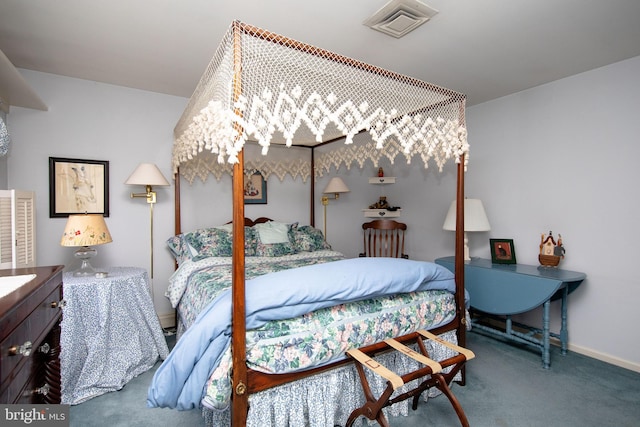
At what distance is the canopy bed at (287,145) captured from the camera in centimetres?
137

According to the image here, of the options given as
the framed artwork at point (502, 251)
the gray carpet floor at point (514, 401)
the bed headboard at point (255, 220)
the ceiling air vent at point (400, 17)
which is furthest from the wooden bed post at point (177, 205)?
the framed artwork at point (502, 251)

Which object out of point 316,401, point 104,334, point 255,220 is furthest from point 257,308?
point 255,220

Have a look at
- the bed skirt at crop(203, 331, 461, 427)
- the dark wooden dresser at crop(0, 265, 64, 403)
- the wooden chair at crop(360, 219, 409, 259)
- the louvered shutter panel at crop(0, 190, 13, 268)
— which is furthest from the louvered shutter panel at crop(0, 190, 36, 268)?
the wooden chair at crop(360, 219, 409, 259)

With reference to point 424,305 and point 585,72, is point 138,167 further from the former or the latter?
point 585,72

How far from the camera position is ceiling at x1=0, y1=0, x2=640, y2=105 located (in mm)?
1778

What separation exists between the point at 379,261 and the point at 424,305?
0.37m

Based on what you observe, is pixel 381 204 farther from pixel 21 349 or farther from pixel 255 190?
pixel 21 349

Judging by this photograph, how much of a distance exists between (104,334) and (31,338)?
1.21 metres

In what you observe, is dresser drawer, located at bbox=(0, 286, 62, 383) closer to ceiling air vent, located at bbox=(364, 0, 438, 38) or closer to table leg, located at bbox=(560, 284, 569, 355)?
ceiling air vent, located at bbox=(364, 0, 438, 38)

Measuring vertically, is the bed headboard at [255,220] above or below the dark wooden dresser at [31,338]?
above

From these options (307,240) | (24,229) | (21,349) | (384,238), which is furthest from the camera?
(384,238)

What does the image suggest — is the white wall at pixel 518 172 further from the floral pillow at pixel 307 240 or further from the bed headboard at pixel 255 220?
the floral pillow at pixel 307 240

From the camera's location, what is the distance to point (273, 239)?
321 cm

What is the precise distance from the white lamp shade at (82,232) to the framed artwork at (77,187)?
0.65 metres
